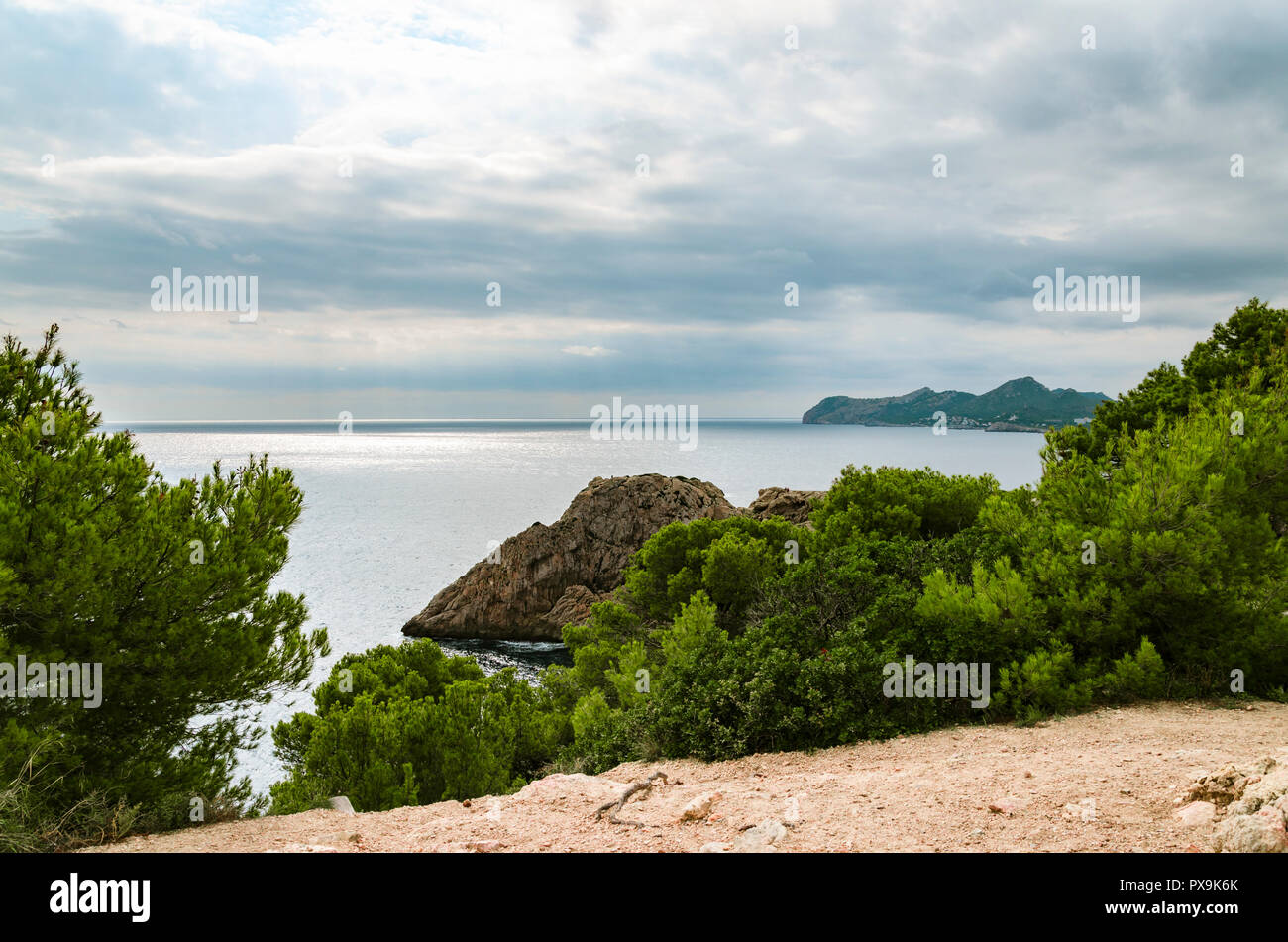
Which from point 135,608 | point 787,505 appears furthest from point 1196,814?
point 787,505

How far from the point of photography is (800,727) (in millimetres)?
10133

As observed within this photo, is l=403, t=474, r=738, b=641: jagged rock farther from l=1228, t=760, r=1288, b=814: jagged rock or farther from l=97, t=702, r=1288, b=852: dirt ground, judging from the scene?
l=1228, t=760, r=1288, b=814: jagged rock

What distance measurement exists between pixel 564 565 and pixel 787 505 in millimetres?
→ 18233

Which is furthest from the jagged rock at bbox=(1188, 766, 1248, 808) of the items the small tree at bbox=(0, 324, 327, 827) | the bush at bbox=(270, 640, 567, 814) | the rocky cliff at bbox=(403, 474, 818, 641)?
the rocky cliff at bbox=(403, 474, 818, 641)

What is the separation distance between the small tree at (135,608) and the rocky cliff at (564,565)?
134 feet

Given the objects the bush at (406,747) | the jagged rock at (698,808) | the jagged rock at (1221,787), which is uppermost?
the jagged rock at (1221,787)

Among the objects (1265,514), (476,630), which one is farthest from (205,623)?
(476,630)

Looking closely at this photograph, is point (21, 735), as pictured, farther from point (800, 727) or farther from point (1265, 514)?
point (1265, 514)

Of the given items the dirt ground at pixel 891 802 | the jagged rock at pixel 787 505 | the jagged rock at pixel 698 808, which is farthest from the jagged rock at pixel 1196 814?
the jagged rock at pixel 787 505

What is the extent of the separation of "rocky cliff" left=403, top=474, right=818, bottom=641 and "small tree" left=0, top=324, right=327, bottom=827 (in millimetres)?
40908

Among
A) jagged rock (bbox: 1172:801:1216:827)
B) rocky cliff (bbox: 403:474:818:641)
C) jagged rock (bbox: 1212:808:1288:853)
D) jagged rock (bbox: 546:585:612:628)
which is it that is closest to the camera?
jagged rock (bbox: 1212:808:1288:853)

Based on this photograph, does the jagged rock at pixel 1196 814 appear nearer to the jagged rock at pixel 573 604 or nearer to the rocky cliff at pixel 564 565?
the jagged rock at pixel 573 604

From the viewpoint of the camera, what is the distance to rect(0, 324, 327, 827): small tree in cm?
952

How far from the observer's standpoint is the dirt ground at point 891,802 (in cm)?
578
